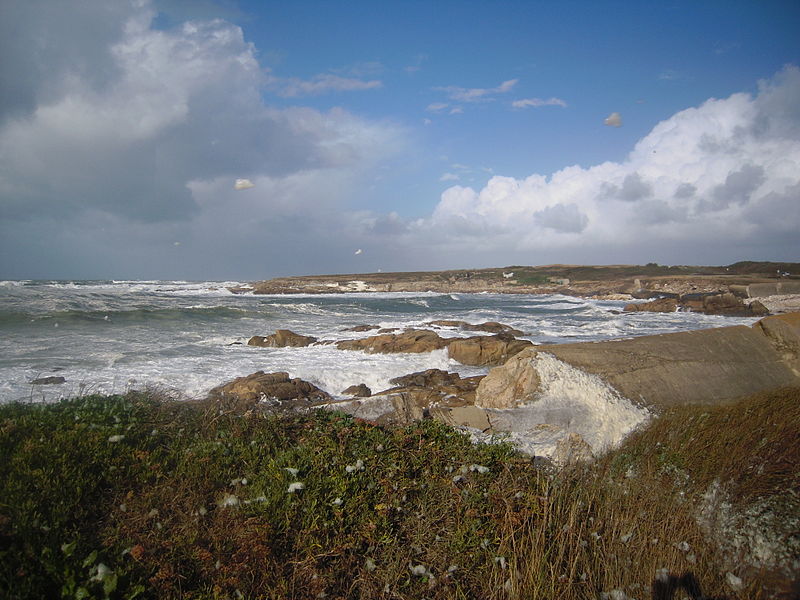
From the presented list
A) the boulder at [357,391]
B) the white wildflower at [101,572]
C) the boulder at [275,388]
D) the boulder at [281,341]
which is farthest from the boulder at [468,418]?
the boulder at [281,341]

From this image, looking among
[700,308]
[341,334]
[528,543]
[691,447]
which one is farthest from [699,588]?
[700,308]

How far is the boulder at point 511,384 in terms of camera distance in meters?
5.87

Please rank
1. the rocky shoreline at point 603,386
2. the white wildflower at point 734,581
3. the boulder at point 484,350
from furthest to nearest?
the boulder at point 484,350 < the rocky shoreline at point 603,386 < the white wildflower at point 734,581

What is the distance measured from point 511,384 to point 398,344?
38.1ft

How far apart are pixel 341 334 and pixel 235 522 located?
20257mm

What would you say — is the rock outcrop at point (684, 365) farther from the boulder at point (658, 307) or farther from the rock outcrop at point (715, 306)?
the boulder at point (658, 307)

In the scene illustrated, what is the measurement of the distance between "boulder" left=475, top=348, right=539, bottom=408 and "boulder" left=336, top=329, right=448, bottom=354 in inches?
415

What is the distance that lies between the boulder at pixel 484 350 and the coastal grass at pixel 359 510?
11.5 m

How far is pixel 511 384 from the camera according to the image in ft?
20.6

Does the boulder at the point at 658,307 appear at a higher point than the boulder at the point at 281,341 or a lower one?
higher

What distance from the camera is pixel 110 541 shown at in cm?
271

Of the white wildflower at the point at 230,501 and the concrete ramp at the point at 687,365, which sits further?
the concrete ramp at the point at 687,365

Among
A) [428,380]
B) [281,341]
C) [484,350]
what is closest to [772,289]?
[484,350]

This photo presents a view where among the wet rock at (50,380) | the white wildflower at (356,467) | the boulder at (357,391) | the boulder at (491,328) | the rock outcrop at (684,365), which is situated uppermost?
the rock outcrop at (684,365)
